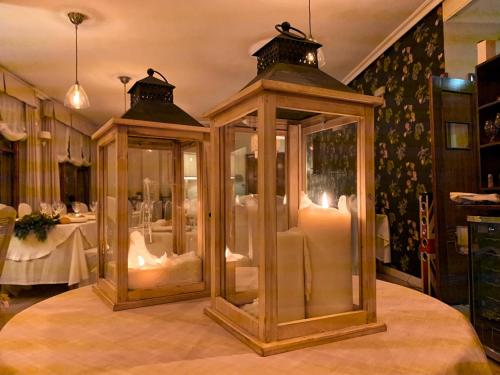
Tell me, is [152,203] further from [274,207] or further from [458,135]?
[458,135]

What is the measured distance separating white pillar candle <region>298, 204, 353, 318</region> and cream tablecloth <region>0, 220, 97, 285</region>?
3121 mm

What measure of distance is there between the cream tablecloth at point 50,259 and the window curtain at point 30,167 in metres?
2.56

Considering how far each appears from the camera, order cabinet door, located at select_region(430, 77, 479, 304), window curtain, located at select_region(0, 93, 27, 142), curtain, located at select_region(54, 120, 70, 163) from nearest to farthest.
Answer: cabinet door, located at select_region(430, 77, 479, 304), window curtain, located at select_region(0, 93, 27, 142), curtain, located at select_region(54, 120, 70, 163)

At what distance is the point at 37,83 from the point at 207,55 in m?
2.95

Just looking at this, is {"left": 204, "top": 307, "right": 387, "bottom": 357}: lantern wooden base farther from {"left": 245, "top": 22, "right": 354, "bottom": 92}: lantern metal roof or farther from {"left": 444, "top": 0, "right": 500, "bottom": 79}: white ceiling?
{"left": 444, "top": 0, "right": 500, "bottom": 79}: white ceiling

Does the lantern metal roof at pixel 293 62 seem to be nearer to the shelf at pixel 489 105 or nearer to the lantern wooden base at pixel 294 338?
the lantern wooden base at pixel 294 338

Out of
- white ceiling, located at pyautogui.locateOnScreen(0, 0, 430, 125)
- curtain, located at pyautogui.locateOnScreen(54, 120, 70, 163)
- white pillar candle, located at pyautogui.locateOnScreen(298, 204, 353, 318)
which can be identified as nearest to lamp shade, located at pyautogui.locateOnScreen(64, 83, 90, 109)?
white ceiling, located at pyautogui.locateOnScreen(0, 0, 430, 125)

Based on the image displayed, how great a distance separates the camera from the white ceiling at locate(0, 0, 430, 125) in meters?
3.30

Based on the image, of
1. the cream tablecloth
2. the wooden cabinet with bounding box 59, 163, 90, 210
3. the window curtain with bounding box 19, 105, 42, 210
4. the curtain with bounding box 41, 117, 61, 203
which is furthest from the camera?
the wooden cabinet with bounding box 59, 163, 90, 210

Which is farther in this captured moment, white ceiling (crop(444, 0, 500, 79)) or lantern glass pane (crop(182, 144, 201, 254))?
white ceiling (crop(444, 0, 500, 79))

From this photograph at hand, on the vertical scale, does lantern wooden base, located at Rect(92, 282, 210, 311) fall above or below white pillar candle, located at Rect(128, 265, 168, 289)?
below

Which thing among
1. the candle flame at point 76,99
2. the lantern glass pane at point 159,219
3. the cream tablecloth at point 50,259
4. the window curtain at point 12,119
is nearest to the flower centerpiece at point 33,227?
the cream tablecloth at point 50,259

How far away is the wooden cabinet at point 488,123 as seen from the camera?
2.71m

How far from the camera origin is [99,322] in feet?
2.48
